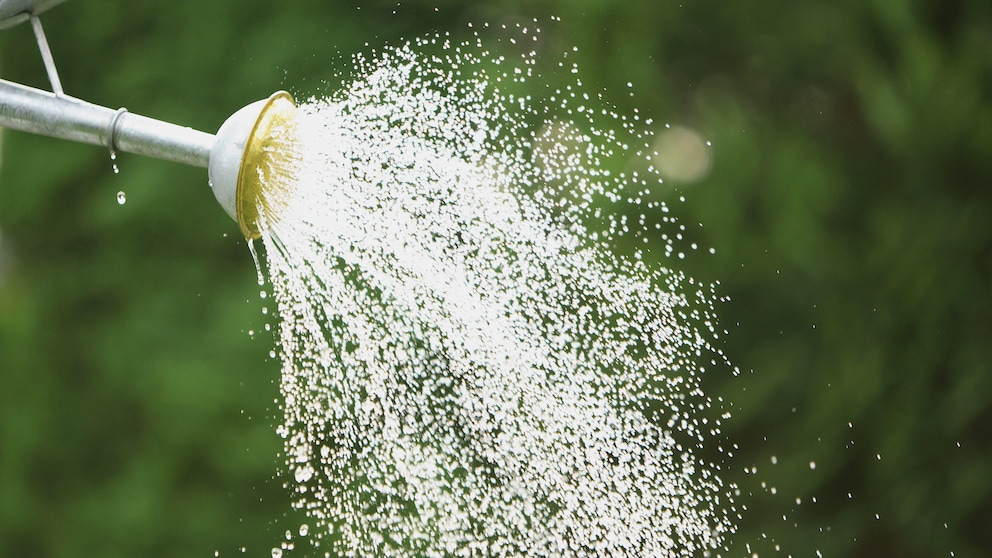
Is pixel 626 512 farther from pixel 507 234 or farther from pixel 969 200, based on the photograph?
pixel 969 200

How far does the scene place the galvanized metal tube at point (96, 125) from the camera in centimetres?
124

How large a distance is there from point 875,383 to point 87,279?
2832 mm

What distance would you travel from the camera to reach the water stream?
1804 mm

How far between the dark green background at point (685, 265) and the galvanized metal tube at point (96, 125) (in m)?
1.99

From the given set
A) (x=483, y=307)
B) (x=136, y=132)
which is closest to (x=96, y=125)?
(x=136, y=132)

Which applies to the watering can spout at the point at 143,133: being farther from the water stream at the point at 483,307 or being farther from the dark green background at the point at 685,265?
the dark green background at the point at 685,265

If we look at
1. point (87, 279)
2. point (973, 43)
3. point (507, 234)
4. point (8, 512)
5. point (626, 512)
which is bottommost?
point (626, 512)

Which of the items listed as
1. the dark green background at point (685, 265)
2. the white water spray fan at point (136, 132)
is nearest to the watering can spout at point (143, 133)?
the white water spray fan at point (136, 132)

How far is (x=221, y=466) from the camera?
3.69 metres

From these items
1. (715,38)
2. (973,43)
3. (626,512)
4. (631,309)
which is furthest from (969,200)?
(626,512)

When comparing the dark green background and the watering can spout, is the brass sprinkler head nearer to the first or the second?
the watering can spout

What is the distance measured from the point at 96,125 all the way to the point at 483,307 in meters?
0.89

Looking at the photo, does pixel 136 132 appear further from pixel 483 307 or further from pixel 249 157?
pixel 483 307

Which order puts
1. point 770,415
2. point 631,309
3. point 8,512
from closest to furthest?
point 631,309 → point 770,415 → point 8,512
